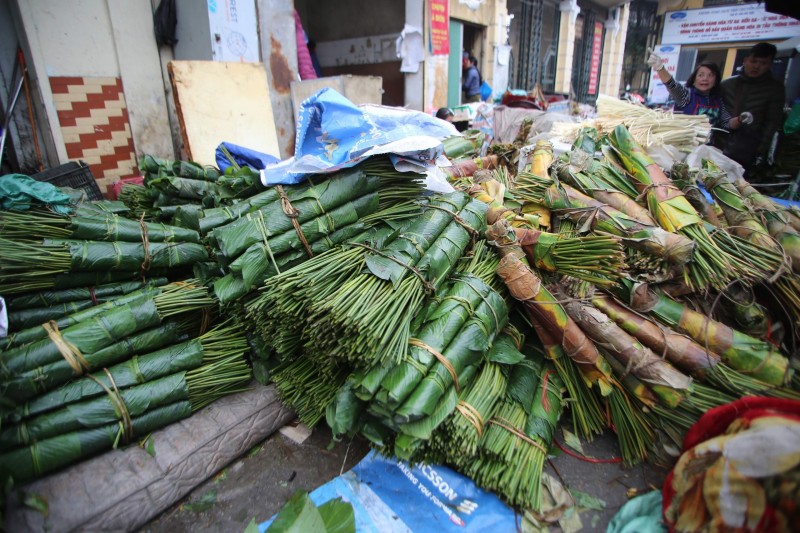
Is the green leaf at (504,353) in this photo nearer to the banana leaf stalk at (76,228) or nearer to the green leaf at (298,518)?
the green leaf at (298,518)

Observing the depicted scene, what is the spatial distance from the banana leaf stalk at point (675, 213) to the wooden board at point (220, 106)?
3.63 metres

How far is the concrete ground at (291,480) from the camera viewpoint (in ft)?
6.29

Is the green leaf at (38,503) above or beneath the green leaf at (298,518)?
above

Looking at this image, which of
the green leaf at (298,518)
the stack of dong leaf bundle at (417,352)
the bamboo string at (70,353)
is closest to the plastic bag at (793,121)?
the stack of dong leaf bundle at (417,352)

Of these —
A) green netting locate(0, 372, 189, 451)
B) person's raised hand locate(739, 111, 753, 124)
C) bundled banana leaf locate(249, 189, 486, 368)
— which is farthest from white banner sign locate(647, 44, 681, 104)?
green netting locate(0, 372, 189, 451)

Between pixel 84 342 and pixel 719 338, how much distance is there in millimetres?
3151

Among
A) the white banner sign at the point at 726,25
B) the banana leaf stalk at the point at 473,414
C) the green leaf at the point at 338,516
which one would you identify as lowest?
the green leaf at the point at 338,516

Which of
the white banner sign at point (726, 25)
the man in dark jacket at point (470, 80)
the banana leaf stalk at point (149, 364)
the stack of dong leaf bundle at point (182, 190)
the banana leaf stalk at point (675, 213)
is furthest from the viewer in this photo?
the man in dark jacket at point (470, 80)

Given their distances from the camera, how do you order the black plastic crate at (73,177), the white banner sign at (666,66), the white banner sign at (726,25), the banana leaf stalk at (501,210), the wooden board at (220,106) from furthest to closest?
1. the white banner sign at (666,66)
2. the white banner sign at (726,25)
3. the wooden board at (220,106)
4. the black plastic crate at (73,177)
5. the banana leaf stalk at (501,210)

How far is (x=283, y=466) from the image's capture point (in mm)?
2186

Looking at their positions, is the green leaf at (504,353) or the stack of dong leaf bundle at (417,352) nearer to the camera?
the stack of dong leaf bundle at (417,352)

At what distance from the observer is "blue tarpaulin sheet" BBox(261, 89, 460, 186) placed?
2314mm

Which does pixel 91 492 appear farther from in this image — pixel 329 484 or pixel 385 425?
pixel 385 425

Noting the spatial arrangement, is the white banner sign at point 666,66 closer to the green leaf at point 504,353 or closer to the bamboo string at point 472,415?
the green leaf at point 504,353
